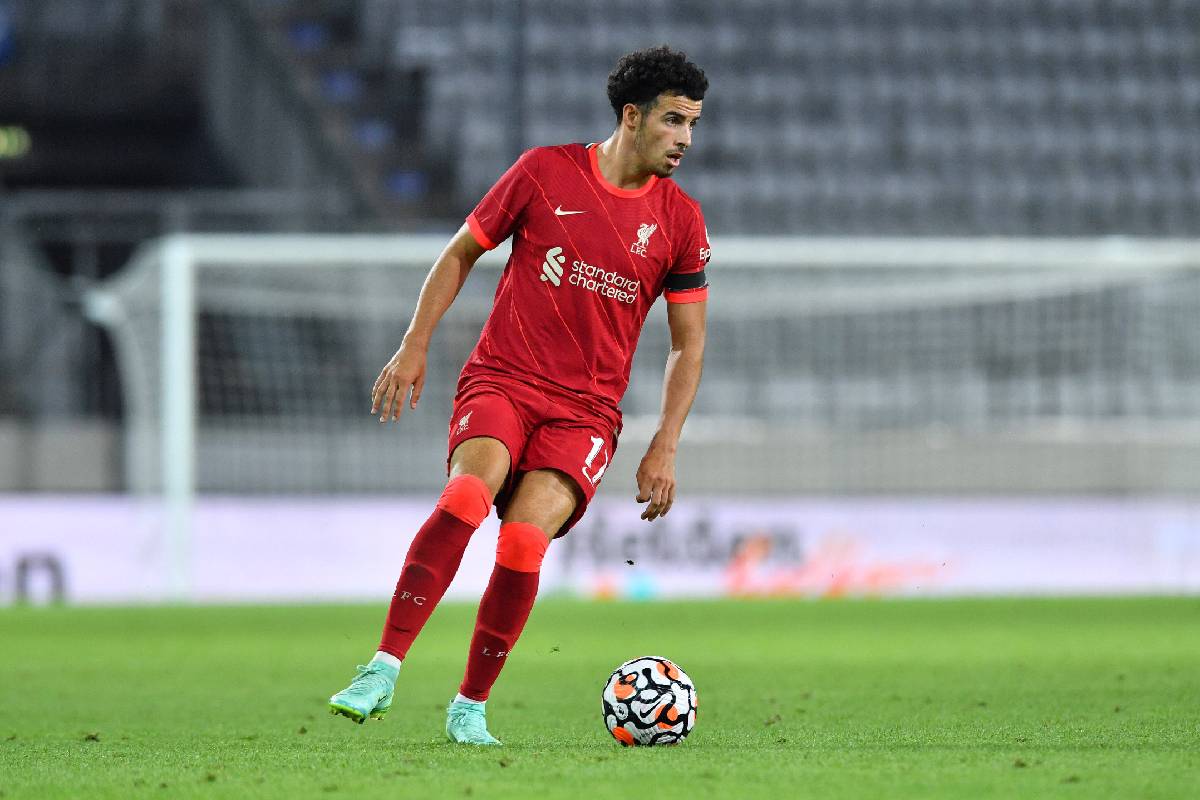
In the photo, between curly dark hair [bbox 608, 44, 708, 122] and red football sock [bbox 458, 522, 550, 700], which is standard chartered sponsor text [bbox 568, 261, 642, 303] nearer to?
curly dark hair [bbox 608, 44, 708, 122]

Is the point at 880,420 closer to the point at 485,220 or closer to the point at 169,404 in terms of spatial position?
the point at 169,404

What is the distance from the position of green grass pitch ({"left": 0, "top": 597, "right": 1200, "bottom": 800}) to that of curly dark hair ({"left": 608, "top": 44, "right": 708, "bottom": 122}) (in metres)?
1.33

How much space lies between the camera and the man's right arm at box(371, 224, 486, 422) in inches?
169

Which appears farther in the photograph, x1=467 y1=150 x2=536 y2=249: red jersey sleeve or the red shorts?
x1=467 y1=150 x2=536 y2=249: red jersey sleeve

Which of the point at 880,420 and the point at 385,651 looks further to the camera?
the point at 880,420

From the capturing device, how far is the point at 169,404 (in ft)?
41.7

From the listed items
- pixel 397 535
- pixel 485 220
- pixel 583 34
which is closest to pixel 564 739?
pixel 485 220

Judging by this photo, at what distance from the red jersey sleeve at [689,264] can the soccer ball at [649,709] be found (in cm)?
95

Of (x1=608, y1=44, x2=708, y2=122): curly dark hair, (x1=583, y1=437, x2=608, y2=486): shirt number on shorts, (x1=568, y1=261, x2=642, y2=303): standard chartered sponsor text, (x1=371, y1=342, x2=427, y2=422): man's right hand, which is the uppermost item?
(x1=608, y1=44, x2=708, y2=122): curly dark hair

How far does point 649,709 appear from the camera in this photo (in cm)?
A: 427

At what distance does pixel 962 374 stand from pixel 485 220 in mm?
10163

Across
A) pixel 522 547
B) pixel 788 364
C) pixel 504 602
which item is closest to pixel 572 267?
pixel 522 547

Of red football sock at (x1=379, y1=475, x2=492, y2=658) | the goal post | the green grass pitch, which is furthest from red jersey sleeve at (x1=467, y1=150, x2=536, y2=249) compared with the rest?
the goal post

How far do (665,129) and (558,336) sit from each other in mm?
546
